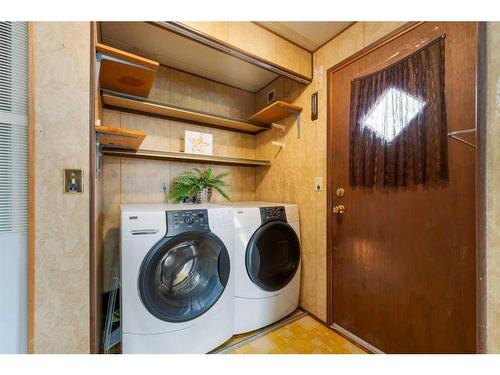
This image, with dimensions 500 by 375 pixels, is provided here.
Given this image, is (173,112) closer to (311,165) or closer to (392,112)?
(311,165)

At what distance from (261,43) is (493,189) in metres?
1.55

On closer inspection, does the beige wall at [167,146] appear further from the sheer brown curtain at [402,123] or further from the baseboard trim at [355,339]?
the baseboard trim at [355,339]

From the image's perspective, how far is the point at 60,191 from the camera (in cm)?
90

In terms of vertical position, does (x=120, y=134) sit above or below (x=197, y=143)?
below

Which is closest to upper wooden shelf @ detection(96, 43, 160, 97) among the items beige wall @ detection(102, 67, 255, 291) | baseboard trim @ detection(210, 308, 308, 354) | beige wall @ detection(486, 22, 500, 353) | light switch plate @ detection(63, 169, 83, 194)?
beige wall @ detection(102, 67, 255, 291)

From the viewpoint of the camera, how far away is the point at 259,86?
2.32 m

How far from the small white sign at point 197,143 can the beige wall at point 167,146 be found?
174mm

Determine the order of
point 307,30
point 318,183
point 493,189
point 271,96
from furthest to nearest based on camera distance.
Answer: point 271,96, point 318,183, point 307,30, point 493,189

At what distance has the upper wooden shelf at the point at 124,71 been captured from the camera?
3.67ft

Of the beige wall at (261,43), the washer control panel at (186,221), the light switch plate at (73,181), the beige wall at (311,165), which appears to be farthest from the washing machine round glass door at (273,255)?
the beige wall at (261,43)

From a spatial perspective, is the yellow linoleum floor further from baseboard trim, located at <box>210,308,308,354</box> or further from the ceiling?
the ceiling

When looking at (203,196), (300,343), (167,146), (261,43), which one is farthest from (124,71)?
(300,343)
